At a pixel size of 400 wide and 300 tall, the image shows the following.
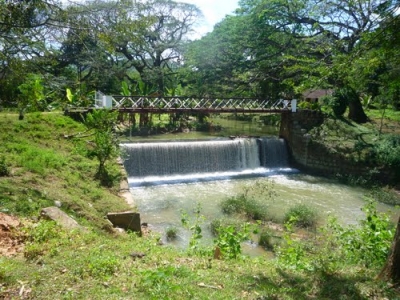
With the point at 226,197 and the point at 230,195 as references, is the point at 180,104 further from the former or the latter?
the point at 226,197

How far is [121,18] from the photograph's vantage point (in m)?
9.59

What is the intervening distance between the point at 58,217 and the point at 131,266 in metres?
1.90

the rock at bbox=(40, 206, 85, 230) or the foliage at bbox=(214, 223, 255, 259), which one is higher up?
the rock at bbox=(40, 206, 85, 230)

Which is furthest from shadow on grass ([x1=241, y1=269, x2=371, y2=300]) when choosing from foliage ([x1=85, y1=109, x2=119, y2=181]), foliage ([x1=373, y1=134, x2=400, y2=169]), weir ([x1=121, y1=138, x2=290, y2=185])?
foliage ([x1=373, y1=134, x2=400, y2=169])

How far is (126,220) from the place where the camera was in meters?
7.13

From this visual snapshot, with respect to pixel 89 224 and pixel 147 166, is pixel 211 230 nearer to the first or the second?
pixel 89 224

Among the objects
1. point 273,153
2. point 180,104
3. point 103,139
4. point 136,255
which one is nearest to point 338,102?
point 273,153

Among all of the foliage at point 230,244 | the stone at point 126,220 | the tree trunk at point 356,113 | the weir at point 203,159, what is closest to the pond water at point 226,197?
the weir at point 203,159

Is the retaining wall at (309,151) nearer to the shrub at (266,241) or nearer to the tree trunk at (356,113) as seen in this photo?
the tree trunk at (356,113)

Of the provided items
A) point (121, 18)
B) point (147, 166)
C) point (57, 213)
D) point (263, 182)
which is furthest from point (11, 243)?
point (263, 182)

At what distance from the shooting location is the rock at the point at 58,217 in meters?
5.45

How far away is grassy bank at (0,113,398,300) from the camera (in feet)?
12.0

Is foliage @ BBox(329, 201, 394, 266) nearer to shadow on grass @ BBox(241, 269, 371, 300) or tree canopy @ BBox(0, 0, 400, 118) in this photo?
shadow on grass @ BBox(241, 269, 371, 300)

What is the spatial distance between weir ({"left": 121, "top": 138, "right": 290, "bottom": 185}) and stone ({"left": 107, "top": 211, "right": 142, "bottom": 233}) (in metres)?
6.46
